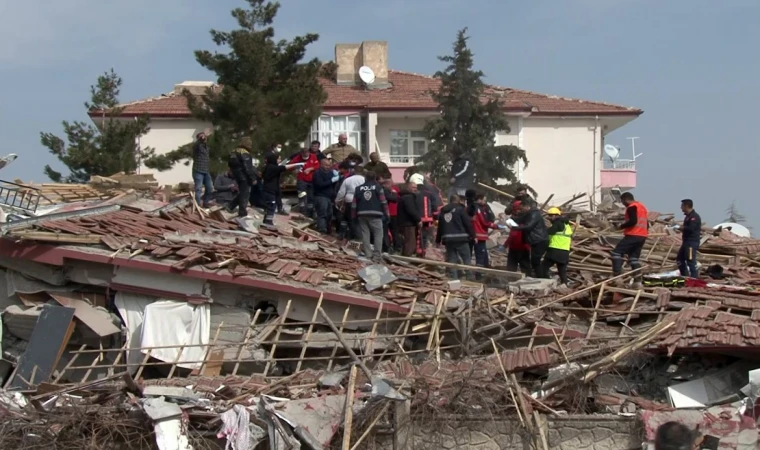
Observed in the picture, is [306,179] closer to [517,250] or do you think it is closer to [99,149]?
[517,250]

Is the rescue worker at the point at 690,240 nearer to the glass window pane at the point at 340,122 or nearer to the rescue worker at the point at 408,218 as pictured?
the rescue worker at the point at 408,218

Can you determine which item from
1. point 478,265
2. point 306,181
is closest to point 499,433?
point 478,265

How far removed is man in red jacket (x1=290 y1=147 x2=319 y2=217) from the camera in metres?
20.5

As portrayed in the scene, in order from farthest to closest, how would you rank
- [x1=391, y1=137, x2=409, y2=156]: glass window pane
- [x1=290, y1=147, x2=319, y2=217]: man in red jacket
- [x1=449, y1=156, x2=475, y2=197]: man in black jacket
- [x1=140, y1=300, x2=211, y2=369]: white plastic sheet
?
[x1=391, y1=137, x2=409, y2=156]: glass window pane
[x1=449, y1=156, x2=475, y2=197]: man in black jacket
[x1=290, y1=147, x2=319, y2=217]: man in red jacket
[x1=140, y1=300, x2=211, y2=369]: white plastic sheet

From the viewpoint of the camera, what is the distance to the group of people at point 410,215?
56.4 ft

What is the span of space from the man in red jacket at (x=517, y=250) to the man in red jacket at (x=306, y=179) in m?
4.64

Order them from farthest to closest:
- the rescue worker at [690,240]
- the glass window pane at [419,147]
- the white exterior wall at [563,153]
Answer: the white exterior wall at [563,153]
the glass window pane at [419,147]
the rescue worker at [690,240]

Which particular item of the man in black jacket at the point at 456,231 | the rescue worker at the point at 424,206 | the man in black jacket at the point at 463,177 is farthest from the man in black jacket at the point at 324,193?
the man in black jacket at the point at 463,177

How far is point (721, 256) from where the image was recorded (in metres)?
20.8

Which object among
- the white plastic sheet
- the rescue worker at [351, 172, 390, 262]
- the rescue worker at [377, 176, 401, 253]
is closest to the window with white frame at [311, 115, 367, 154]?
the rescue worker at [377, 176, 401, 253]

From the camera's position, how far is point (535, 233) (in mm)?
17172

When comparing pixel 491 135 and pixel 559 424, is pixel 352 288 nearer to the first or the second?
pixel 559 424

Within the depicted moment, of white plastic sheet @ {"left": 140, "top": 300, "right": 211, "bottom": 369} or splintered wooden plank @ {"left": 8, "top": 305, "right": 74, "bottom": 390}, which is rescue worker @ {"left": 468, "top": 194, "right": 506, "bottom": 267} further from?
splintered wooden plank @ {"left": 8, "top": 305, "right": 74, "bottom": 390}

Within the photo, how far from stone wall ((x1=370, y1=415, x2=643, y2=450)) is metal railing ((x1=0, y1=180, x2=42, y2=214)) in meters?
8.74
